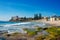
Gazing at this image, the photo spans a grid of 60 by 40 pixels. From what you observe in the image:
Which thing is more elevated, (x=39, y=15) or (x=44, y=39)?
(x=39, y=15)

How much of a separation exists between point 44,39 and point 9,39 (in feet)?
3.17

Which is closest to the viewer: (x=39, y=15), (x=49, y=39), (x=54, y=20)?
(x=49, y=39)

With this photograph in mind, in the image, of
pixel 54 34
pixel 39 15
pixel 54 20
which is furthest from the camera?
pixel 54 20

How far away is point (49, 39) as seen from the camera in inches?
158

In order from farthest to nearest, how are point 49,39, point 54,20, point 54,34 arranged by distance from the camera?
point 54,20, point 54,34, point 49,39

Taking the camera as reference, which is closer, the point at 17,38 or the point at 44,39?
the point at 44,39

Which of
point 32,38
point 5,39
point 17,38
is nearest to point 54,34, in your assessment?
point 32,38

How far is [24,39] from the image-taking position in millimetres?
4324

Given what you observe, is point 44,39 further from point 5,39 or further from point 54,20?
point 54,20

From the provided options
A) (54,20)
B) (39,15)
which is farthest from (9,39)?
(54,20)

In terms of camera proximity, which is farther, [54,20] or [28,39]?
[54,20]

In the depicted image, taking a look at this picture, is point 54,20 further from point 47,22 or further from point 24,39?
point 24,39

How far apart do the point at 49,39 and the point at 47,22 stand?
4.56 m

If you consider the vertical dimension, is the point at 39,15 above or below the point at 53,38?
above
